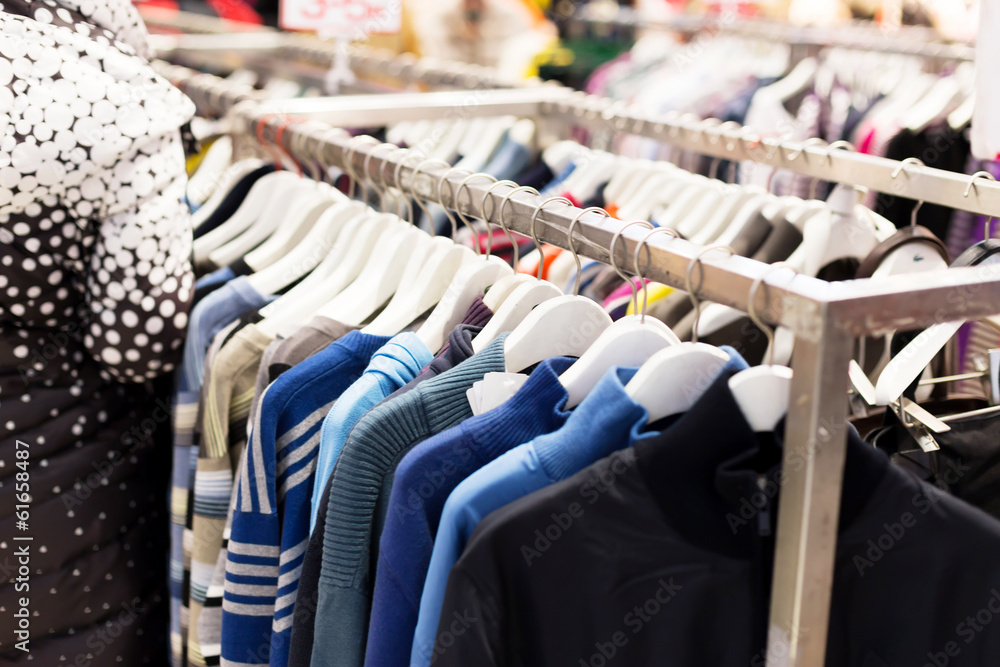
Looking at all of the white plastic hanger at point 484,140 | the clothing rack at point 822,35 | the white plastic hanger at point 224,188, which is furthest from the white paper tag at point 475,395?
the clothing rack at point 822,35

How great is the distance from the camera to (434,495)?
0.82 m

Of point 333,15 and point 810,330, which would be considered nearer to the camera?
point 810,330

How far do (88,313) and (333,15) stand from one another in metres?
1.03

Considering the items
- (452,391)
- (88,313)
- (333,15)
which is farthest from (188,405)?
(333,15)

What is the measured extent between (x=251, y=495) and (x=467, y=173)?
46cm

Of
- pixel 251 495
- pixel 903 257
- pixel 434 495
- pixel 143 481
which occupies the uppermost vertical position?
pixel 903 257

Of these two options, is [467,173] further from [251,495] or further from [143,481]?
[143,481]

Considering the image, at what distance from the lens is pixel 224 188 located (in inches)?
59.1

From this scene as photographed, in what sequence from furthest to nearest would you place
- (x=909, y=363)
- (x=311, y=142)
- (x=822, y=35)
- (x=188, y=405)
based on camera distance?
1. (x=822, y=35)
2. (x=311, y=142)
3. (x=188, y=405)
4. (x=909, y=363)

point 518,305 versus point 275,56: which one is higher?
point 275,56

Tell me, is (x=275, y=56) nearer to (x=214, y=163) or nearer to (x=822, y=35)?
(x=214, y=163)

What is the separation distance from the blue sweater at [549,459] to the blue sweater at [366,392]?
0.63 feet

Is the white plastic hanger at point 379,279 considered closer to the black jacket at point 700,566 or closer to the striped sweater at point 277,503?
the striped sweater at point 277,503

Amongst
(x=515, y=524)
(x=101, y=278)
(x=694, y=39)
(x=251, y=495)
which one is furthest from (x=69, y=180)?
(x=694, y=39)
